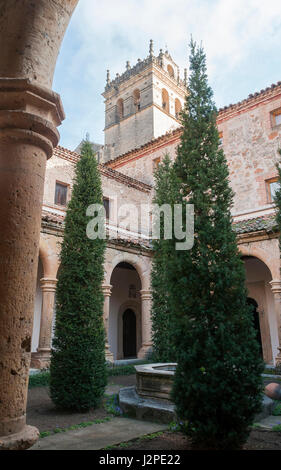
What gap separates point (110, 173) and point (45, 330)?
767 centimetres

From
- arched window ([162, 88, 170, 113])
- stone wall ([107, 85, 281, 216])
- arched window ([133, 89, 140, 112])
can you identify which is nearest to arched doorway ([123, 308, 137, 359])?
stone wall ([107, 85, 281, 216])

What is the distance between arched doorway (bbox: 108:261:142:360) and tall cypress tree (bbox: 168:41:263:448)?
10.2 meters

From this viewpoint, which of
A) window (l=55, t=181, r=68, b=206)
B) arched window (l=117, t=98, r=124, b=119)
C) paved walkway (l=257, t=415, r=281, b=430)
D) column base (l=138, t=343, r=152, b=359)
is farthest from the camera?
arched window (l=117, t=98, r=124, b=119)

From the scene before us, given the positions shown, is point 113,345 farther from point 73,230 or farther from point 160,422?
point 160,422

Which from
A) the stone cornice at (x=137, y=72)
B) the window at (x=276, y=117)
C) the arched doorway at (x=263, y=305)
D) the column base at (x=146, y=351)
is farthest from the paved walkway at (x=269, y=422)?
the stone cornice at (x=137, y=72)

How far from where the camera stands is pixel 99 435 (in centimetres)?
419

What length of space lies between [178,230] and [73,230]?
11.1 ft

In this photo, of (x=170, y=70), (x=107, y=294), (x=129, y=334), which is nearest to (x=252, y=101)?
(x=107, y=294)

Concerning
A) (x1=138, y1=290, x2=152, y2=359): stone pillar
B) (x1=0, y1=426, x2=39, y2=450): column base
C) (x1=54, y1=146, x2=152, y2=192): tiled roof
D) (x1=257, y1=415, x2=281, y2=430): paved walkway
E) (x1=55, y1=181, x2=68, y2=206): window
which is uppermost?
(x1=54, y1=146, x2=152, y2=192): tiled roof

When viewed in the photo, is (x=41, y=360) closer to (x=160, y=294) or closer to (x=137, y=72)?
(x=160, y=294)

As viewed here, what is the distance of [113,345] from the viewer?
46.5 feet

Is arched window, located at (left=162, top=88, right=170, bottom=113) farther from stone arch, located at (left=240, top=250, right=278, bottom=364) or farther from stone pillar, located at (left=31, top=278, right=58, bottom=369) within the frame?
stone pillar, located at (left=31, top=278, right=58, bottom=369)

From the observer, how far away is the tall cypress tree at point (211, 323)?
321 cm

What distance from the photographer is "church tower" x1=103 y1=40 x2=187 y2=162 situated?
21.5m
